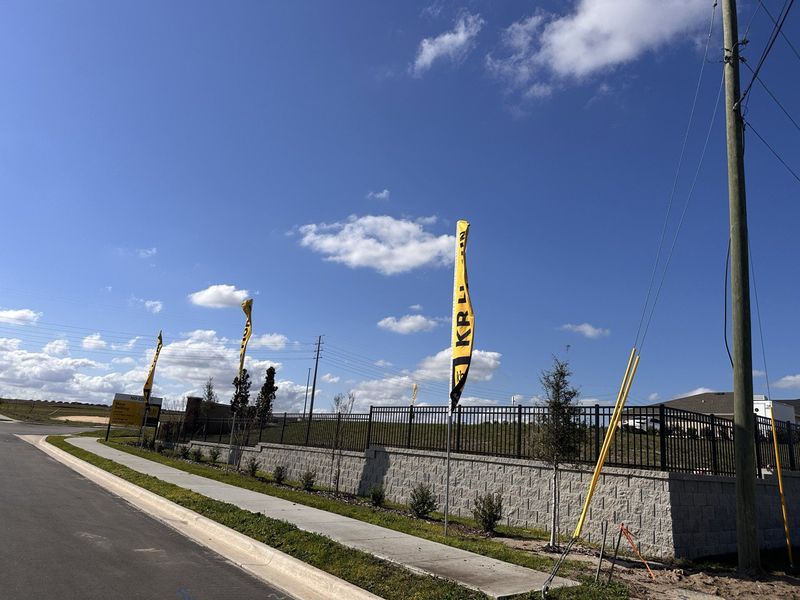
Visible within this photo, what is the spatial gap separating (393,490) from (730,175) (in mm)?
11841

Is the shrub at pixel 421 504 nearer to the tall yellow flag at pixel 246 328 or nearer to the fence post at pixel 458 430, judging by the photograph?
the fence post at pixel 458 430

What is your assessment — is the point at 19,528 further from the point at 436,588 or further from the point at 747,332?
the point at 747,332

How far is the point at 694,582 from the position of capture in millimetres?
8242

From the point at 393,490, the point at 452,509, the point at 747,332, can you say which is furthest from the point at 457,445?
the point at 747,332

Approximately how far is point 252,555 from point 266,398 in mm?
21714

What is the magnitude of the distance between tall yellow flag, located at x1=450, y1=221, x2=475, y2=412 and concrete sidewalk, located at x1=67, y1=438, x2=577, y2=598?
10.1 ft

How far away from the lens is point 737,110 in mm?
10070

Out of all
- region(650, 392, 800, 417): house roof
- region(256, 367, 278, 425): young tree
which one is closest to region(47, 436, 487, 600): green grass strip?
region(256, 367, 278, 425): young tree

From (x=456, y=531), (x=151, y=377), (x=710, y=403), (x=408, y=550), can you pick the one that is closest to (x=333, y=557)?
(x=408, y=550)

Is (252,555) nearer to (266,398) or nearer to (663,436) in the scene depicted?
(663,436)

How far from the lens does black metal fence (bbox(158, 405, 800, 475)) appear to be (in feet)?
38.9

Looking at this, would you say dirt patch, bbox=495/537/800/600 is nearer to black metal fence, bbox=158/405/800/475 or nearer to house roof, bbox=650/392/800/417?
black metal fence, bbox=158/405/800/475

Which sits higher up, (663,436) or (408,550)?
(663,436)

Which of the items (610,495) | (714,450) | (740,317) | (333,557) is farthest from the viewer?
(714,450)
